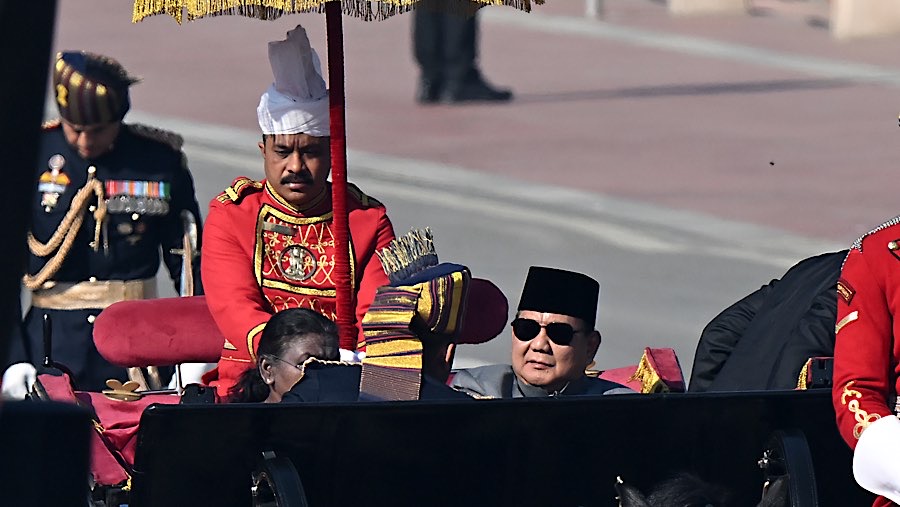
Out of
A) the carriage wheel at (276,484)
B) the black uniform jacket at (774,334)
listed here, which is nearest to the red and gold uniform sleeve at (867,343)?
the carriage wheel at (276,484)

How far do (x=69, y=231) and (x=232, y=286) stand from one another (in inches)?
66.6

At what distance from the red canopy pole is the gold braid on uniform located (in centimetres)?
175

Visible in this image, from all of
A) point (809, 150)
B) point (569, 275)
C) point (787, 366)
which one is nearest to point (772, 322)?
point (787, 366)

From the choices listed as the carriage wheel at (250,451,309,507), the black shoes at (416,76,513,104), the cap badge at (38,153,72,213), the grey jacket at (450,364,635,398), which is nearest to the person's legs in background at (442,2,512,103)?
the black shoes at (416,76,513,104)

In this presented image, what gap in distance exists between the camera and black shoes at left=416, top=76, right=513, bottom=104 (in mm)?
17656

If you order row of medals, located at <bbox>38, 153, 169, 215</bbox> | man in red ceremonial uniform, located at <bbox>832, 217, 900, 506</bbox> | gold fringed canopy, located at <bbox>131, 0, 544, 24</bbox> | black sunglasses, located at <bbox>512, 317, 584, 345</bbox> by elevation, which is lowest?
black sunglasses, located at <bbox>512, 317, 584, 345</bbox>

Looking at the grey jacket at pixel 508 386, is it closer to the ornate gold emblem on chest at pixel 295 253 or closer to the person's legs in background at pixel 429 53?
the ornate gold emblem on chest at pixel 295 253

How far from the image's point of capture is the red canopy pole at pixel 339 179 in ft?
17.7

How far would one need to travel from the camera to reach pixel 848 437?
3549mm

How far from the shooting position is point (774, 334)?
5.00 m

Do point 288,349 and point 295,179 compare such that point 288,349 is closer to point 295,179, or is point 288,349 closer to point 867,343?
point 295,179

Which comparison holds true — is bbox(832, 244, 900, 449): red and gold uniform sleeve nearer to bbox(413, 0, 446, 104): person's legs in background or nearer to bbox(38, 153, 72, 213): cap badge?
bbox(38, 153, 72, 213): cap badge

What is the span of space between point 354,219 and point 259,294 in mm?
379

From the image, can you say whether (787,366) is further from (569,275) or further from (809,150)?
(809,150)
